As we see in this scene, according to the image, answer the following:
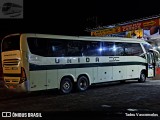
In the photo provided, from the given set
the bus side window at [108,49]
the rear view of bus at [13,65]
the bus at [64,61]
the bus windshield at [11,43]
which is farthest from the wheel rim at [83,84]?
the bus windshield at [11,43]

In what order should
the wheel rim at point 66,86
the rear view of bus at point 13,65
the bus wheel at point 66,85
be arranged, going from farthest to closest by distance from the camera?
the wheel rim at point 66,86 < the bus wheel at point 66,85 < the rear view of bus at point 13,65

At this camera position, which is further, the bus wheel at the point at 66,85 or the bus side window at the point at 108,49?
the bus side window at the point at 108,49

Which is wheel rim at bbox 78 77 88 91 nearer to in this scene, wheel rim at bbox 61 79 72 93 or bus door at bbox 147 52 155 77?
wheel rim at bbox 61 79 72 93

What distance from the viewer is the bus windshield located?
13.7 meters

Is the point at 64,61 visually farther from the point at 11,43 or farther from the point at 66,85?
the point at 11,43

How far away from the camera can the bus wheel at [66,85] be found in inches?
591

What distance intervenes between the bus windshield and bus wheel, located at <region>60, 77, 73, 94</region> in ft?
10.1

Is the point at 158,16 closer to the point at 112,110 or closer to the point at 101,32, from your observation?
the point at 101,32

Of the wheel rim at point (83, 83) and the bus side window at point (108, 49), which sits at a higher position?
the bus side window at point (108, 49)

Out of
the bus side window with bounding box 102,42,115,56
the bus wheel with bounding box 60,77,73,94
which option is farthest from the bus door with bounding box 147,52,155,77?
the bus wheel with bounding box 60,77,73,94

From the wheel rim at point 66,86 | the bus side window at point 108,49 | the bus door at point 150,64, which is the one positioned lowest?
the wheel rim at point 66,86

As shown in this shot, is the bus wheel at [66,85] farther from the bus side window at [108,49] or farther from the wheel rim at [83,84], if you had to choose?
the bus side window at [108,49]

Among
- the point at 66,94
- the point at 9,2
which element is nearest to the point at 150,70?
the point at 66,94

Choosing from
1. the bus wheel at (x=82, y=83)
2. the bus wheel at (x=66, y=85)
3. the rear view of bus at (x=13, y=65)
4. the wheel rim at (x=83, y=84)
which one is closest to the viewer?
the rear view of bus at (x=13, y=65)
